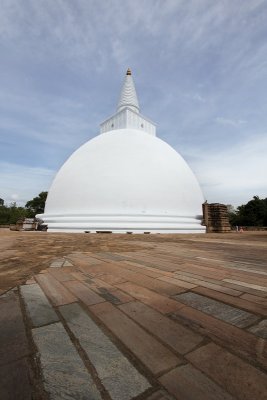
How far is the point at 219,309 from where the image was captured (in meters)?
1.83

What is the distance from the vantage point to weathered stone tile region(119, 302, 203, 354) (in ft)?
4.39

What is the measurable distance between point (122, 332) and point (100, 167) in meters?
15.1

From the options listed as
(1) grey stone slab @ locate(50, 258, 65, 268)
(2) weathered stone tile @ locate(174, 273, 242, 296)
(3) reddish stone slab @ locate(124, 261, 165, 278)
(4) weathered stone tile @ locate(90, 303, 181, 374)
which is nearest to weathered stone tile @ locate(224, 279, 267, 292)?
(2) weathered stone tile @ locate(174, 273, 242, 296)

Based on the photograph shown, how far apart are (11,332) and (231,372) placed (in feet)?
4.14

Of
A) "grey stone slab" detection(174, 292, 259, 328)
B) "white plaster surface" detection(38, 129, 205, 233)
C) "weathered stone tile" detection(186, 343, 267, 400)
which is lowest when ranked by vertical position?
"weathered stone tile" detection(186, 343, 267, 400)

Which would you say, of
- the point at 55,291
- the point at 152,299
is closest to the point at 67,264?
the point at 55,291

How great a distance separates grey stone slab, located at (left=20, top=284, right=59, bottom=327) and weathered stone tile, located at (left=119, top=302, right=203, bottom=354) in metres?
0.53

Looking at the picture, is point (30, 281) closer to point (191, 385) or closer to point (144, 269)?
point (144, 269)

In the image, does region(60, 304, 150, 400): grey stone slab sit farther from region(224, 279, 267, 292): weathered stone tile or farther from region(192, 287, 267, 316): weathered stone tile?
region(224, 279, 267, 292): weathered stone tile

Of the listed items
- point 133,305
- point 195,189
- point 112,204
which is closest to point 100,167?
point 112,204

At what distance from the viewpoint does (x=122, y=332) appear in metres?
1.47

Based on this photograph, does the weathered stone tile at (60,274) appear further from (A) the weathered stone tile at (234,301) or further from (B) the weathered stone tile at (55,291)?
(A) the weathered stone tile at (234,301)

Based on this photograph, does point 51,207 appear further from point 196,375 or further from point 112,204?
point 196,375

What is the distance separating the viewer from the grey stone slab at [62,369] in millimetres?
977
